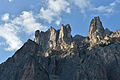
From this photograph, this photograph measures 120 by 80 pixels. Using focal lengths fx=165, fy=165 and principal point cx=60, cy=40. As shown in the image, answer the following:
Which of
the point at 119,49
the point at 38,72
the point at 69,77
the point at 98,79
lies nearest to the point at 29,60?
the point at 38,72

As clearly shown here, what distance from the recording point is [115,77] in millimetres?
65438

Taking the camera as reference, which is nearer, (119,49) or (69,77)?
(69,77)

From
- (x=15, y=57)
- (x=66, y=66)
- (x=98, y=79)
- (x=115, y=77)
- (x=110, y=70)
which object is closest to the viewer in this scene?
(x=98, y=79)

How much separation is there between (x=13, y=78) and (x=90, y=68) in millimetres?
34545

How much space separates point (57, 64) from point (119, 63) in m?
39.8

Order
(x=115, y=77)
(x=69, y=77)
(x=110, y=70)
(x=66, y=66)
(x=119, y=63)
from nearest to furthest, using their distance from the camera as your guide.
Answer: (x=115, y=77), (x=110, y=70), (x=119, y=63), (x=69, y=77), (x=66, y=66)

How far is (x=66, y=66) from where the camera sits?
96.8 meters

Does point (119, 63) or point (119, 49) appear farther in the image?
point (119, 49)

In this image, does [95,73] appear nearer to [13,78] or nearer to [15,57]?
[13,78]

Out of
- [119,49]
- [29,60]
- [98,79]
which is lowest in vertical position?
[98,79]

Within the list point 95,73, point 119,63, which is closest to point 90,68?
point 95,73

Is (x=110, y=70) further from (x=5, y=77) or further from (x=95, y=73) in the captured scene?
(x=5, y=77)

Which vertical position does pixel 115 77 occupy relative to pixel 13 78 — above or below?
below

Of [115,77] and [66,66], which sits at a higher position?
[66,66]
